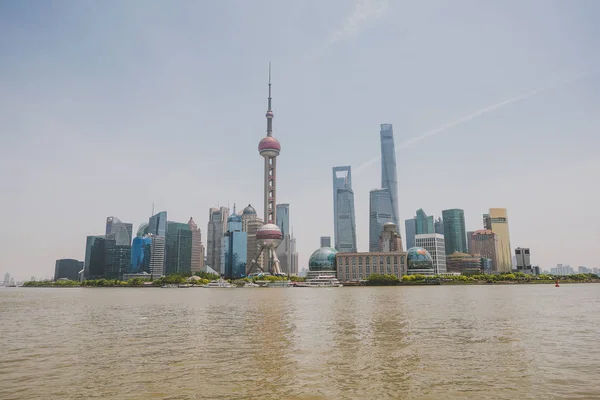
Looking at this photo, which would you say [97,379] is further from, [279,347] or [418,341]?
[418,341]

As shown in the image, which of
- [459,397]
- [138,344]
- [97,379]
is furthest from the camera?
[138,344]

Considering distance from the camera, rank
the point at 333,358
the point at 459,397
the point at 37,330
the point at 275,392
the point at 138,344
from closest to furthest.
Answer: the point at 459,397
the point at 275,392
the point at 333,358
the point at 138,344
the point at 37,330

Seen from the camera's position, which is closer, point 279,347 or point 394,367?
point 394,367

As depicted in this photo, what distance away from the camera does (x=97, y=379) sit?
82.1 feet

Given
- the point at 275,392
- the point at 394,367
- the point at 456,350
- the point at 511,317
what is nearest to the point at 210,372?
the point at 275,392

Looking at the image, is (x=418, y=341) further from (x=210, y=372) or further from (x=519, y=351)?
(x=210, y=372)

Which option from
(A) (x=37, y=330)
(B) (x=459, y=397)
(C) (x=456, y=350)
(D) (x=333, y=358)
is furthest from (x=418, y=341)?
(A) (x=37, y=330)

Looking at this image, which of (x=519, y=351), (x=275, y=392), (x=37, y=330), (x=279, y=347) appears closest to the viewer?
(x=275, y=392)

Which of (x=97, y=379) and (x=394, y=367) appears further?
(x=394, y=367)

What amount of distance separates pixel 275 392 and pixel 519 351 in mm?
21106

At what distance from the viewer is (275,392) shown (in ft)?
72.0

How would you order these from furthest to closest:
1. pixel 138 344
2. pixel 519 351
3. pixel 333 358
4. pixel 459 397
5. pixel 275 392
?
pixel 138 344, pixel 519 351, pixel 333 358, pixel 275 392, pixel 459 397

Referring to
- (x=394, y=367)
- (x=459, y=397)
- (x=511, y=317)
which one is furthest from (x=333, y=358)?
(x=511, y=317)

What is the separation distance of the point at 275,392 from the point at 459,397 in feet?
30.2
